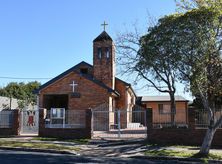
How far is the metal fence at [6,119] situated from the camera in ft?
75.9

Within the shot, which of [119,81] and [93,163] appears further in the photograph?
[119,81]

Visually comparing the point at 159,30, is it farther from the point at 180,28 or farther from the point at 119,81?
the point at 119,81

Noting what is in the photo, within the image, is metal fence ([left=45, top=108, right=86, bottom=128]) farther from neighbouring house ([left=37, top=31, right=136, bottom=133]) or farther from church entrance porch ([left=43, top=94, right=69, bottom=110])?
church entrance porch ([left=43, top=94, right=69, bottom=110])

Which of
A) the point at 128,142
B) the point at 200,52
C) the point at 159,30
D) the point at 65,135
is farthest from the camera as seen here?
the point at 65,135

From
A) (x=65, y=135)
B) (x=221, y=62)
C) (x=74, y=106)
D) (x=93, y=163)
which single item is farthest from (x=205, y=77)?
(x=74, y=106)

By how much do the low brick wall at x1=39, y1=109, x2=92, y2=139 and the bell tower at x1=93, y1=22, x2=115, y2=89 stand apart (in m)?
8.69

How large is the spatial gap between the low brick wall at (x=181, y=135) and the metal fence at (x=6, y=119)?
983cm

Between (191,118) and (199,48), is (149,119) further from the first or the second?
(199,48)

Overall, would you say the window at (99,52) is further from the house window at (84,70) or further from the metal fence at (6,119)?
the metal fence at (6,119)

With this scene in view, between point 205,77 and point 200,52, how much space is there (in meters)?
1.24

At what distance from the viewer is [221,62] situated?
1507 cm

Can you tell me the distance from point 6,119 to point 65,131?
467 centimetres

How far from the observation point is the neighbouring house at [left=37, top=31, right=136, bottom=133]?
1110 inches

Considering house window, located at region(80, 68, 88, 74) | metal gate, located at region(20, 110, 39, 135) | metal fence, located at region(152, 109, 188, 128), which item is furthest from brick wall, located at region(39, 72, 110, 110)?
metal fence, located at region(152, 109, 188, 128)
